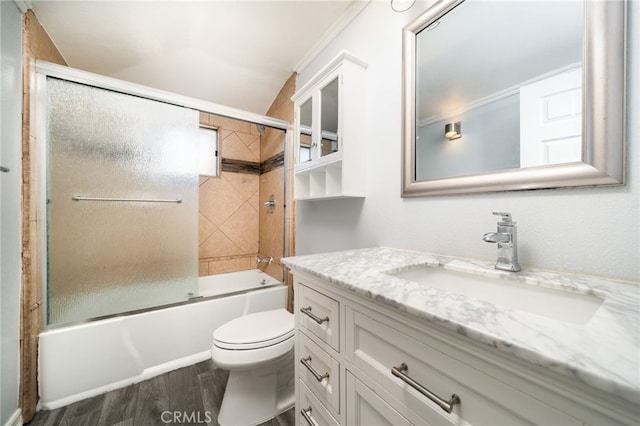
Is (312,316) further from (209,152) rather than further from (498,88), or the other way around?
(209,152)

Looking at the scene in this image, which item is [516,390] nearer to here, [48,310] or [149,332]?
[149,332]

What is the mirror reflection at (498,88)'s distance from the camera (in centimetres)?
66

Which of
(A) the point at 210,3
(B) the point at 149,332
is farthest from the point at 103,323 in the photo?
(A) the point at 210,3

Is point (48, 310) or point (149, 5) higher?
point (149, 5)

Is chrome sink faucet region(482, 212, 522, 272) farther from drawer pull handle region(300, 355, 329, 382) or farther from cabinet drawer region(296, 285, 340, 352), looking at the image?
drawer pull handle region(300, 355, 329, 382)

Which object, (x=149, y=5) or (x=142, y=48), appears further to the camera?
(x=142, y=48)

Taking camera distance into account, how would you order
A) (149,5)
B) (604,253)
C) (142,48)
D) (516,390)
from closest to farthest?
(516,390)
(604,253)
(149,5)
(142,48)

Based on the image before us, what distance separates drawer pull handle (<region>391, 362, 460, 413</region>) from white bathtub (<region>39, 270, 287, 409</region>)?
158 centimetres

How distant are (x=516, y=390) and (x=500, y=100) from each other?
0.87m

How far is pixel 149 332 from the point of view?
150 centimetres

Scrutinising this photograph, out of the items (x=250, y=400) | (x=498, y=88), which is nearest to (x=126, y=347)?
(x=250, y=400)

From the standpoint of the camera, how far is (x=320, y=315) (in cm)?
75

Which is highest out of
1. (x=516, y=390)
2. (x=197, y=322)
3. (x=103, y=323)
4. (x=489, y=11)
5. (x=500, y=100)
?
(x=489, y=11)

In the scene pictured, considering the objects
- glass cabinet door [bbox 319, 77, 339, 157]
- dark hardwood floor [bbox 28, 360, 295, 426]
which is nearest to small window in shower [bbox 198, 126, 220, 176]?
glass cabinet door [bbox 319, 77, 339, 157]
